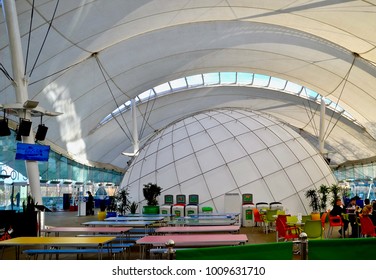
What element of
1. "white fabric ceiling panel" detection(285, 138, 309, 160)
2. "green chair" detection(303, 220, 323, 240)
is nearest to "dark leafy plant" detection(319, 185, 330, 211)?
"white fabric ceiling panel" detection(285, 138, 309, 160)

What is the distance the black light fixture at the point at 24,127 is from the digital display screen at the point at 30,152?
422 mm

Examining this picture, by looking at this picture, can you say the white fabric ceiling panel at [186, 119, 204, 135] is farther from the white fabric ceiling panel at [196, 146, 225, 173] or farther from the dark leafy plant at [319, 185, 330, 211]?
the dark leafy plant at [319, 185, 330, 211]

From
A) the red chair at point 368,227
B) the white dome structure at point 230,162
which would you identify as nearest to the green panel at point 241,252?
the red chair at point 368,227

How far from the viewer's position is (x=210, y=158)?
34.3 metres

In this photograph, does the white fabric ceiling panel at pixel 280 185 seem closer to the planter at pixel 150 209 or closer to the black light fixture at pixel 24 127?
the planter at pixel 150 209

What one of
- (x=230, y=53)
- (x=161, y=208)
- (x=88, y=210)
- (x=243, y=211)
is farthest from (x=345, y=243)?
(x=88, y=210)

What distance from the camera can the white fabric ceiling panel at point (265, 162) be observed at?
33.9 meters

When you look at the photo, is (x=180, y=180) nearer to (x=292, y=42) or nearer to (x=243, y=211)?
(x=243, y=211)

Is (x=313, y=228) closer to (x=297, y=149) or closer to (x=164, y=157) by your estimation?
(x=164, y=157)

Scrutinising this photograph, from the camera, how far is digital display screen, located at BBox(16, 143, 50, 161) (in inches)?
625

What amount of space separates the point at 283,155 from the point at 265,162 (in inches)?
67.2
